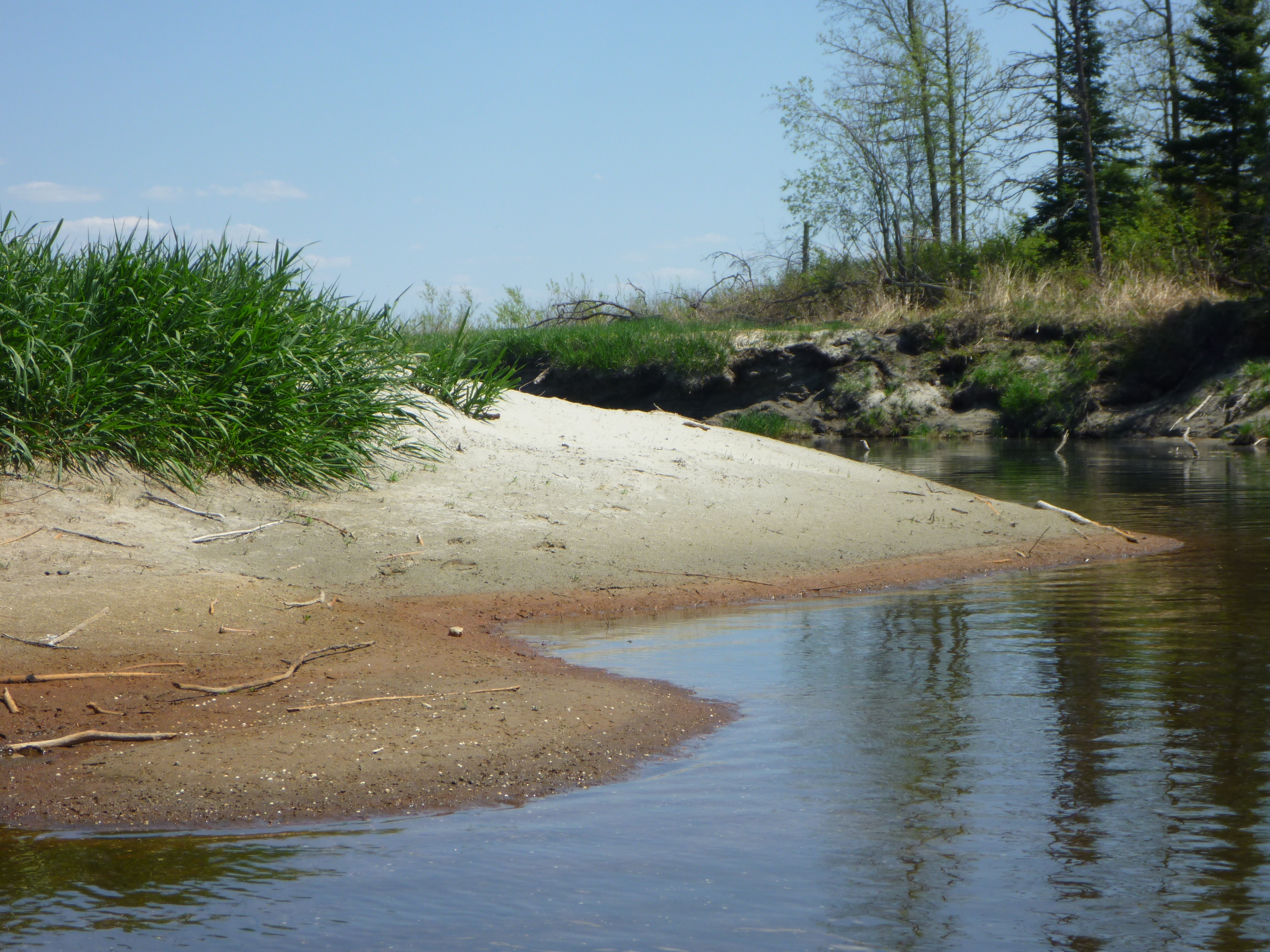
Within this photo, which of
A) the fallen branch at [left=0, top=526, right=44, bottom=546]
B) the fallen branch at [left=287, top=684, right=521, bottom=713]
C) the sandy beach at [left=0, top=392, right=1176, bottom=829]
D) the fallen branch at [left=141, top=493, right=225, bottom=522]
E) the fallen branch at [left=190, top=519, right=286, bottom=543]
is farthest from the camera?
the fallen branch at [left=141, top=493, right=225, bottom=522]

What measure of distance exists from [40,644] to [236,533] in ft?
6.65

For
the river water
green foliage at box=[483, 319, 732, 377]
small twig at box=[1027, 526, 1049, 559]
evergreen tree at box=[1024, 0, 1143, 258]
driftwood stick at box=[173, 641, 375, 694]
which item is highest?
evergreen tree at box=[1024, 0, 1143, 258]

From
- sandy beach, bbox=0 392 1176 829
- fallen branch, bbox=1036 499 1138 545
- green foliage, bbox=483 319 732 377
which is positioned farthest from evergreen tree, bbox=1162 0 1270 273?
sandy beach, bbox=0 392 1176 829

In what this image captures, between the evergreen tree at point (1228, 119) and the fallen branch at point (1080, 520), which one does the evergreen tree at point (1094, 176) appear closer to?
the evergreen tree at point (1228, 119)

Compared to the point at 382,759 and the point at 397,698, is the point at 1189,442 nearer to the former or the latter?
the point at 397,698

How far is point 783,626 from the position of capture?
646 centimetres

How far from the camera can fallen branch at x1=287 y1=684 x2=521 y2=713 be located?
4594 mm

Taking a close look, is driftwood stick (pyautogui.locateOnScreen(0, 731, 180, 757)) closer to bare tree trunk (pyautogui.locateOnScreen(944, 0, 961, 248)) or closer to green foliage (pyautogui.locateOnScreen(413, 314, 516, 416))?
green foliage (pyautogui.locateOnScreen(413, 314, 516, 416))

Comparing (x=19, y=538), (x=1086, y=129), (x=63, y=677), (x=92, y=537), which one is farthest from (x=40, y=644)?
(x=1086, y=129)

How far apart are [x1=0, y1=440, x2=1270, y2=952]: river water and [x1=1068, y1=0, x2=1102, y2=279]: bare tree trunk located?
2427 cm

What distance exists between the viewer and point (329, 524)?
768 centimetres

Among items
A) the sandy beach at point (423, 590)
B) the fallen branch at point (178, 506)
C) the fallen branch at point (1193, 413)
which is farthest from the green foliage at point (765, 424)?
the fallen branch at point (178, 506)

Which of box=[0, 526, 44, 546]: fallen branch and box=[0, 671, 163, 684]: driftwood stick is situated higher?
box=[0, 526, 44, 546]: fallen branch

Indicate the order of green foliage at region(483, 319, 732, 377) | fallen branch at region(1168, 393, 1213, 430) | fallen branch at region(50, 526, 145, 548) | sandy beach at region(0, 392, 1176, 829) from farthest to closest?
green foliage at region(483, 319, 732, 377)
fallen branch at region(1168, 393, 1213, 430)
fallen branch at region(50, 526, 145, 548)
sandy beach at region(0, 392, 1176, 829)
